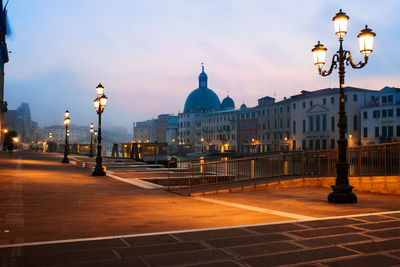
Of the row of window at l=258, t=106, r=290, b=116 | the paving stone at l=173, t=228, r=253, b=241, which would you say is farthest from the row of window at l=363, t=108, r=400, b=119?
the paving stone at l=173, t=228, r=253, b=241

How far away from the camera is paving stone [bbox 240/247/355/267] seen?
5.02 metres

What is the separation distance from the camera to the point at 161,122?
191125 mm

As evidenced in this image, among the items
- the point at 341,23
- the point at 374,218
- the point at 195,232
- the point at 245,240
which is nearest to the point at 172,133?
the point at 341,23

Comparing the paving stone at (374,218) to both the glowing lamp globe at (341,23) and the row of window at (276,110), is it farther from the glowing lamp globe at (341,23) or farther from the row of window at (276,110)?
the row of window at (276,110)

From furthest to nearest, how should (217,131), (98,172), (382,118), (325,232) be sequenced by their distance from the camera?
(217,131) → (382,118) → (98,172) → (325,232)

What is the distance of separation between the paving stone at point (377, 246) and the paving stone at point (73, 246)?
3.56 m

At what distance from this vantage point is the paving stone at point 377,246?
18.3ft

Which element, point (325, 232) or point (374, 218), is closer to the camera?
point (325, 232)

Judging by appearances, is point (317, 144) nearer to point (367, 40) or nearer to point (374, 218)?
point (367, 40)

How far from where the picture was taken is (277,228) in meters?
7.07

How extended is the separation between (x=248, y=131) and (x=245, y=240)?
101m

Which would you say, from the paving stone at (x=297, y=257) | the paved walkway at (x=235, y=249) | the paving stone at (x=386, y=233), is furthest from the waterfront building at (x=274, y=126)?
the paving stone at (x=297, y=257)

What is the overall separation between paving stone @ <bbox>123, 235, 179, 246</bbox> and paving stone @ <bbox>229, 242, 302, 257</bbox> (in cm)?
117

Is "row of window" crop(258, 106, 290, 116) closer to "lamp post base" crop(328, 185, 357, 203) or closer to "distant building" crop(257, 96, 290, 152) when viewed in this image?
"distant building" crop(257, 96, 290, 152)
